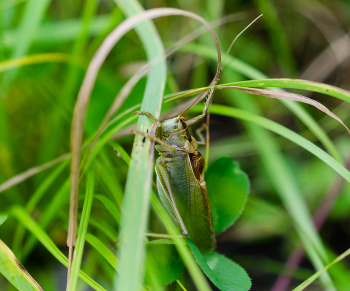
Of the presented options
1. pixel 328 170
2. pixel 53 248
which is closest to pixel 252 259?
pixel 328 170

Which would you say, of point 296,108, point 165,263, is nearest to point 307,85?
point 296,108

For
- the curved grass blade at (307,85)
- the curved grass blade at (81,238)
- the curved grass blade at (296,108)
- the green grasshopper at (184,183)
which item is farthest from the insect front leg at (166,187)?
the curved grass blade at (296,108)

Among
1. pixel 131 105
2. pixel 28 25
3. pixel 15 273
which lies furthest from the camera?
pixel 131 105

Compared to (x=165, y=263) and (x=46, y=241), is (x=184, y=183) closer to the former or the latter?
(x=165, y=263)

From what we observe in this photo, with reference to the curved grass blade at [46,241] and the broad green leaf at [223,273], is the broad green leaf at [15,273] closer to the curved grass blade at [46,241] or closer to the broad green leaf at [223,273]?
the curved grass blade at [46,241]

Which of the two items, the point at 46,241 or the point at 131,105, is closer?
the point at 46,241

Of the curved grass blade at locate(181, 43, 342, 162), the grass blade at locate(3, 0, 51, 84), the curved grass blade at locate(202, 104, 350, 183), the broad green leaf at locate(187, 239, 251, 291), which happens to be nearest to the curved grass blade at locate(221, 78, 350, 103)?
the curved grass blade at locate(202, 104, 350, 183)

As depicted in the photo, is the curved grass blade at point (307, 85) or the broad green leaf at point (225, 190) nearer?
the curved grass blade at point (307, 85)

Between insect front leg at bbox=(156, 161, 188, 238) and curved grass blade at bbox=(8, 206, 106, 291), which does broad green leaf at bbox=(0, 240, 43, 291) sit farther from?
insect front leg at bbox=(156, 161, 188, 238)
